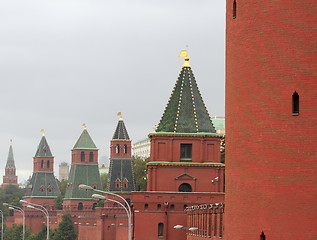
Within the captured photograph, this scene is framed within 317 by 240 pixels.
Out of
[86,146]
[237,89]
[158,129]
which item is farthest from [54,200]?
[237,89]

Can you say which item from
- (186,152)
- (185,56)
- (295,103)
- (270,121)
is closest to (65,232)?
(185,56)

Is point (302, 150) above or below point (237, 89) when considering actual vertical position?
below

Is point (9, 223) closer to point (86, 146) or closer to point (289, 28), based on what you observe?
point (86, 146)

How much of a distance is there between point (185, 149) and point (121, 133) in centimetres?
6576

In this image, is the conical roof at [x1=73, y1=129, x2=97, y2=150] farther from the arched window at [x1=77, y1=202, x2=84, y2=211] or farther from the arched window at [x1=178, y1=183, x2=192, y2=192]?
the arched window at [x1=178, y1=183, x2=192, y2=192]

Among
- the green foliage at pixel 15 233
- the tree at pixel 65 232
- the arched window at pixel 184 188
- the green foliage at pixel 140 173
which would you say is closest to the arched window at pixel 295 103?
the arched window at pixel 184 188

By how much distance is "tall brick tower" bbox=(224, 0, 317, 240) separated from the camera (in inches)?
1078

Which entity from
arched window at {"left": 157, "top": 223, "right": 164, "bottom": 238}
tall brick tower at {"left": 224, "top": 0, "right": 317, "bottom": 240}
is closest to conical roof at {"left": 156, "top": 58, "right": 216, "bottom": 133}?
arched window at {"left": 157, "top": 223, "right": 164, "bottom": 238}

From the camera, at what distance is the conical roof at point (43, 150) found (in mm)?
173312

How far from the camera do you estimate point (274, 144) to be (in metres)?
27.8

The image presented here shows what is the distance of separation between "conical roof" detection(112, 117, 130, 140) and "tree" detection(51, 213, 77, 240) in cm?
1253

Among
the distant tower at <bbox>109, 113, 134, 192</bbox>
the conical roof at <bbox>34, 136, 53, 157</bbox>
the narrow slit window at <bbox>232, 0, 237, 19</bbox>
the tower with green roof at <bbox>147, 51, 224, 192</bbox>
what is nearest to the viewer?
the narrow slit window at <bbox>232, 0, 237, 19</bbox>

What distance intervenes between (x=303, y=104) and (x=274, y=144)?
4.17ft

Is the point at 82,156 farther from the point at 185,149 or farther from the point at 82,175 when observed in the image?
the point at 185,149
